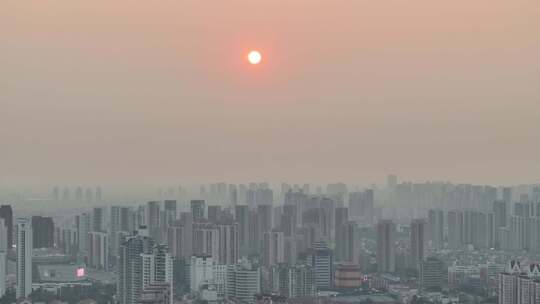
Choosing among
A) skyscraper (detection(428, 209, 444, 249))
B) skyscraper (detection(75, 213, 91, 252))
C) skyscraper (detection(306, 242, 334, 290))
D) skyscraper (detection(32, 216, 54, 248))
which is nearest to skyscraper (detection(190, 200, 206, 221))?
skyscraper (detection(75, 213, 91, 252))

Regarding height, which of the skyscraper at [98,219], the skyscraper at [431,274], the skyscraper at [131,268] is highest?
the skyscraper at [98,219]

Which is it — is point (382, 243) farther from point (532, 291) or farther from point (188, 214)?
point (532, 291)

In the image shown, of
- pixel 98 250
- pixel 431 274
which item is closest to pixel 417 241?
pixel 431 274

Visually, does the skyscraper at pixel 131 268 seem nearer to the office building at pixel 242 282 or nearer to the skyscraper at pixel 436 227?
the office building at pixel 242 282

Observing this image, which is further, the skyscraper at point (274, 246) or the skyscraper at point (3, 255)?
the skyscraper at point (274, 246)

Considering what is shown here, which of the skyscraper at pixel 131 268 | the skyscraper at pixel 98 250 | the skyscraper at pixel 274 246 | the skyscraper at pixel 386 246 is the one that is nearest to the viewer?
the skyscraper at pixel 131 268

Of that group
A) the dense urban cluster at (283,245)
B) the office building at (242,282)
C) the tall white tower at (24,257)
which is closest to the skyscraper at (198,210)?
the dense urban cluster at (283,245)
